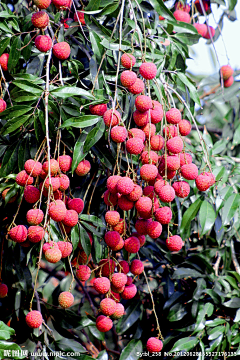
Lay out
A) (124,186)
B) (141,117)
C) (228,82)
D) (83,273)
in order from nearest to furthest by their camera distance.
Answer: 1. (124,186)
2. (141,117)
3. (83,273)
4. (228,82)

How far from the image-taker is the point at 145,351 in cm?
152

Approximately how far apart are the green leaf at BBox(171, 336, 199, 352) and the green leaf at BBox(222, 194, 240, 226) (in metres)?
0.46

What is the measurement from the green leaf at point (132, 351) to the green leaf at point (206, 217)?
1.81ft

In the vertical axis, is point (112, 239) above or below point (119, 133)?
below

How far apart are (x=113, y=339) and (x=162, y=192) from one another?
3.69 ft

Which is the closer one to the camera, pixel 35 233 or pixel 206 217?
pixel 35 233

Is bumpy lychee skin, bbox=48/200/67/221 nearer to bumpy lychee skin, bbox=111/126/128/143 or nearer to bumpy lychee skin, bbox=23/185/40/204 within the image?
bumpy lychee skin, bbox=23/185/40/204

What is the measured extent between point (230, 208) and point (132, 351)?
648 mm

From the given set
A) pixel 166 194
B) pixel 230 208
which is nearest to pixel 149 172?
pixel 166 194

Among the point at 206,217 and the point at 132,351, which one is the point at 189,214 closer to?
the point at 206,217

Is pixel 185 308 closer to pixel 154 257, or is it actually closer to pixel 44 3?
pixel 154 257

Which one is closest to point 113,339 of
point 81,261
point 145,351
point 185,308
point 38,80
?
point 145,351

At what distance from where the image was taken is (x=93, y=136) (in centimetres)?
101

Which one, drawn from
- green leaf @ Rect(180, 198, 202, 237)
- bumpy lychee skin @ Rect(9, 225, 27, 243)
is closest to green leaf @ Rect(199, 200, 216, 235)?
green leaf @ Rect(180, 198, 202, 237)
